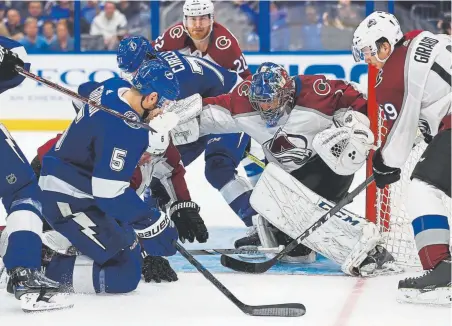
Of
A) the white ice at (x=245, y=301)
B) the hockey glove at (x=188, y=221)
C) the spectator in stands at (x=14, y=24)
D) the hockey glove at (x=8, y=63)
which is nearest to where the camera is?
the white ice at (x=245, y=301)

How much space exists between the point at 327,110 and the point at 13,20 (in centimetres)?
509

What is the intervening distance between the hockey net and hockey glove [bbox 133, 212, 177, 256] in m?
1.07

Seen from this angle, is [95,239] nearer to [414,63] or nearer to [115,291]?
[115,291]

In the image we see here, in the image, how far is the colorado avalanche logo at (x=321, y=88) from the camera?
13.7ft

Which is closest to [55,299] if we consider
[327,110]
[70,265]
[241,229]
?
Answer: [70,265]

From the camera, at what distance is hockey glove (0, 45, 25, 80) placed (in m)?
3.67

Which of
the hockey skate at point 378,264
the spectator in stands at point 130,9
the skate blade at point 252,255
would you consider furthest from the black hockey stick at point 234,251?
the spectator in stands at point 130,9

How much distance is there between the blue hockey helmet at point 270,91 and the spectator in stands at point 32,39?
464 centimetres

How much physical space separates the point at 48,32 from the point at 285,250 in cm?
485

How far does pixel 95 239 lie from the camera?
3777 mm

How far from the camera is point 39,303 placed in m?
3.49

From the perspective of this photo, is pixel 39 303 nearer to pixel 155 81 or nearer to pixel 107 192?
pixel 107 192

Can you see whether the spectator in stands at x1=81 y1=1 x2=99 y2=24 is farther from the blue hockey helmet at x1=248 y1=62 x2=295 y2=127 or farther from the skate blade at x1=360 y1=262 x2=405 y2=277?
the skate blade at x1=360 y1=262 x2=405 y2=277

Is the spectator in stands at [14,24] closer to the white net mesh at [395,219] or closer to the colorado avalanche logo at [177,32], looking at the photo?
the colorado avalanche logo at [177,32]
